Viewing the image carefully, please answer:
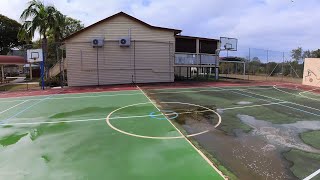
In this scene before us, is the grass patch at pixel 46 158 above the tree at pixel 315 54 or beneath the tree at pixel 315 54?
beneath

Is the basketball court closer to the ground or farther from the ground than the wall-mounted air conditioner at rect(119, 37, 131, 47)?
closer to the ground

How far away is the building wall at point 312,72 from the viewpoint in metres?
23.7

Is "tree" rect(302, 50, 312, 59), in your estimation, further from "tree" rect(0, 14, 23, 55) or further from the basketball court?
"tree" rect(0, 14, 23, 55)

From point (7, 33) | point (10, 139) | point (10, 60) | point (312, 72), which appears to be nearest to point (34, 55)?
point (10, 60)

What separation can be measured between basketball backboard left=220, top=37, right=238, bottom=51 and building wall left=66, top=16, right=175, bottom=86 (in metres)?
6.15

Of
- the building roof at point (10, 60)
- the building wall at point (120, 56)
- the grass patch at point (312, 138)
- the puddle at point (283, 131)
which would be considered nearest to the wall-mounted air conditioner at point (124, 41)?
the building wall at point (120, 56)

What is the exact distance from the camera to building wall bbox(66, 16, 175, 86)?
2444 centimetres

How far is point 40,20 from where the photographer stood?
82.2ft

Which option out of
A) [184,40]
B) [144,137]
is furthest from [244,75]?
[144,137]

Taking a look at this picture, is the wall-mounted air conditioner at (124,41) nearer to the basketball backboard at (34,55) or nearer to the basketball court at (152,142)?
the basketball backboard at (34,55)

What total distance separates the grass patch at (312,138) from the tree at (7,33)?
52.9 m

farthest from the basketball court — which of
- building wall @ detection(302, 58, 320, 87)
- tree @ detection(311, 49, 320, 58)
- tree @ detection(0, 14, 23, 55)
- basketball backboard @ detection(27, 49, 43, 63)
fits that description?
tree @ detection(0, 14, 23, 55)

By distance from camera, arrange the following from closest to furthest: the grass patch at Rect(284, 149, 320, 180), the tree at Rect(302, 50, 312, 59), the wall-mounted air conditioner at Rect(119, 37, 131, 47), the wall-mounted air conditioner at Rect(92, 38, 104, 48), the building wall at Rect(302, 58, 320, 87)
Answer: the grass patch at Rect(284, 149, 320, 180) < the building wall at Rect(302, 58, 320, 87) < the wall-mounted air conditioner at Rect(92, 38, 104, 48) < the wall-mounted air conditioner at Rect(119, 37, 131, 47) < the tree at Rect(302, 50, 312, 59)

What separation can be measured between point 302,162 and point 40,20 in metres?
25.0
